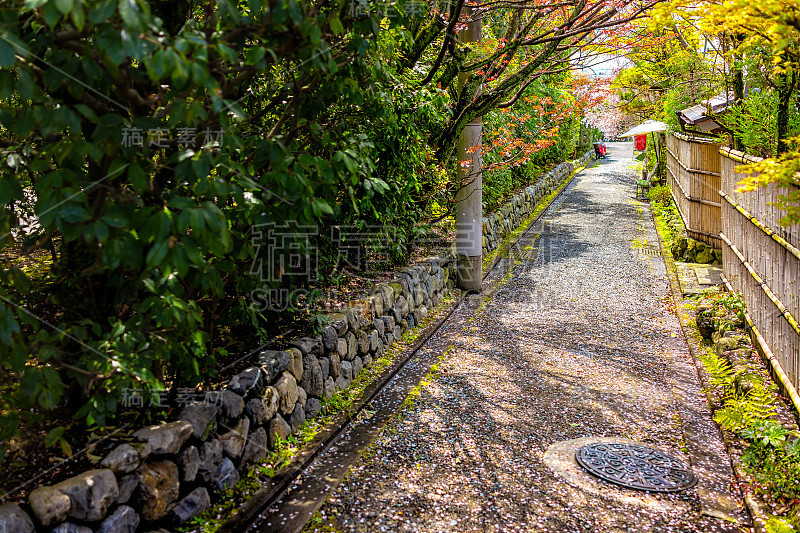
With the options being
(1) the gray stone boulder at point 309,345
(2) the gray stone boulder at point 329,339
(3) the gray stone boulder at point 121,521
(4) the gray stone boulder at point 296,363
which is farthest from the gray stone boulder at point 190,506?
(2) the gray stone boulder at point 329,339

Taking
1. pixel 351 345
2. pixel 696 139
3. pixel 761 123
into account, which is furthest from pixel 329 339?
pixel 696 139

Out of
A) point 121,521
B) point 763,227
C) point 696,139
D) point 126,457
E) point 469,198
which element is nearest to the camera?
point 121,521

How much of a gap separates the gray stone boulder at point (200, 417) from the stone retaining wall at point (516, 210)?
9.71 meters

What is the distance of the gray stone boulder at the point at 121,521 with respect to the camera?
351 centimetres

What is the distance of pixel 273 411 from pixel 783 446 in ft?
13.2

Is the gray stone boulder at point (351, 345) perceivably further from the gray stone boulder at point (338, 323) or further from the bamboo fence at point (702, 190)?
the bamboo fence at point (702, 190)

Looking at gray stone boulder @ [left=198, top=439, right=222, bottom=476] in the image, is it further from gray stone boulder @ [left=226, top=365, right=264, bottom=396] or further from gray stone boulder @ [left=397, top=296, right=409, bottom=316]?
gray stone boulder @ [left=397, top=296, right=409, bottom=316]

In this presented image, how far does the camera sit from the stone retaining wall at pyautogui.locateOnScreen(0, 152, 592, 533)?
11.1ft

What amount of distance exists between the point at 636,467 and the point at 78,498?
13.4 ft

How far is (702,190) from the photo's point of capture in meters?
12.4

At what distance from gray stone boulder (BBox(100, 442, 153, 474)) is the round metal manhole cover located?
11.1 ft

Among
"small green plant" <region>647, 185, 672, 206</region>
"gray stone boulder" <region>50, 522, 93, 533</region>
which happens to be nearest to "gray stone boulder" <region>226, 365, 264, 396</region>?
"gray stone boulder" <region>50, 522, 93, 533</region>

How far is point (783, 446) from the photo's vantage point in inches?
187

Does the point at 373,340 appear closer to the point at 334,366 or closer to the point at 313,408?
the point at 334,366
